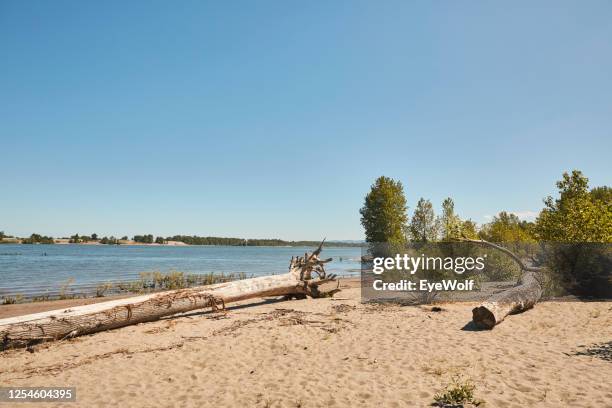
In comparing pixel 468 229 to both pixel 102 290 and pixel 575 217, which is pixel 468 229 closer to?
pixel 575 217

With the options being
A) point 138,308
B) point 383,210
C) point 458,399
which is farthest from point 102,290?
point 383,210

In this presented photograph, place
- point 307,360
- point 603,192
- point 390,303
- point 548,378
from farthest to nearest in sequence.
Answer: point 603,192 < point 390,303 < point 307,360 < point 548,378

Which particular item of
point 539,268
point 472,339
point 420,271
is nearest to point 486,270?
point 539,268

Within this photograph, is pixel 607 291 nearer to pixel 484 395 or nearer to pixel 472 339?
pixel 472 339

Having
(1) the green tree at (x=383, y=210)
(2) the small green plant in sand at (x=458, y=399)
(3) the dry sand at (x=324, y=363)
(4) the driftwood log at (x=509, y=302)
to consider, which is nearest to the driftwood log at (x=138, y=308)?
(3) the dry sand at (x=324, y=363)

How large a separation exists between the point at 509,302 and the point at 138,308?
494 inches

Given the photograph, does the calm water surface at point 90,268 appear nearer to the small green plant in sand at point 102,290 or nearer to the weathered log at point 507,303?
the small green plant in sand at point 102,290

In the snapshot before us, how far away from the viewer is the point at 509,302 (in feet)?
40.9

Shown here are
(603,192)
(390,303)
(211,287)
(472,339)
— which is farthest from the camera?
(603,192)

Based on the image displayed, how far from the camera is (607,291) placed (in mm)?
17312

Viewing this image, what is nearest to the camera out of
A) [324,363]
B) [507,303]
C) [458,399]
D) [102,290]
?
[458,399]

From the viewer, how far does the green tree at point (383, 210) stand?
48000 mm

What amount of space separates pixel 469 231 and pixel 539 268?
380 centimetres

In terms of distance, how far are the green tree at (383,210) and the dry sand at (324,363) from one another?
35601 mm
